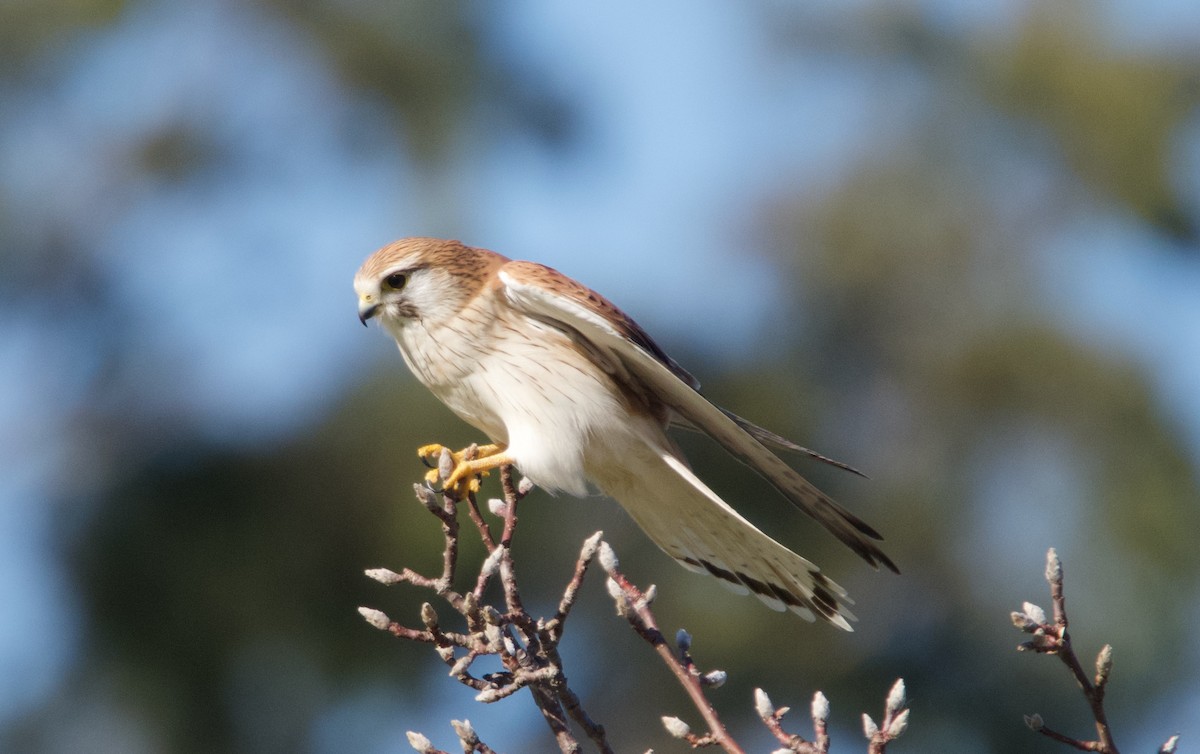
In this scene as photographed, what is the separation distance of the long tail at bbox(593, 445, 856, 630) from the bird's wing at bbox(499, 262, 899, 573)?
0.44 feet

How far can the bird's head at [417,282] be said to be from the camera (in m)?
3.38

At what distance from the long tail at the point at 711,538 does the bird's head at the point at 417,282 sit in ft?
1.78

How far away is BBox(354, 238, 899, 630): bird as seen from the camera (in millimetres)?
3215

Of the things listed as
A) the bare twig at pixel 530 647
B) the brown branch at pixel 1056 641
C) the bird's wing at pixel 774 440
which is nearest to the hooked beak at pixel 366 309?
the bird's wing at pixel 774 440

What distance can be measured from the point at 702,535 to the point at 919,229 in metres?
10.6

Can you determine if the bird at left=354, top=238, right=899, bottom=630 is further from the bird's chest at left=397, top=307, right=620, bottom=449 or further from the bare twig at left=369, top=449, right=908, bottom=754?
the bare twig at left=369, top=449, right=908, bottom=754

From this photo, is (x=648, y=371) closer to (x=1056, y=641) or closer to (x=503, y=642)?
(x=503, y=642)

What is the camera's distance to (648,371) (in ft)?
10.9

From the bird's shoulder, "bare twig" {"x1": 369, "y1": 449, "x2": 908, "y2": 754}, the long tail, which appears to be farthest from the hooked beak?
"bare twig" {"x1": 369, "y1": 449, "x2": 908, "y2": 754}

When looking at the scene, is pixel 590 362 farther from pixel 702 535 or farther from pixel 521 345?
pixel 702 535

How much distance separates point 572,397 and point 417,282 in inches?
18.7

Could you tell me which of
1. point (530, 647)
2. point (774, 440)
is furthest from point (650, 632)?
point (774, 440)

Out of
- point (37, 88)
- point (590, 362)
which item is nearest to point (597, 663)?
point (37, 88)

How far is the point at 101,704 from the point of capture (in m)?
10.7
